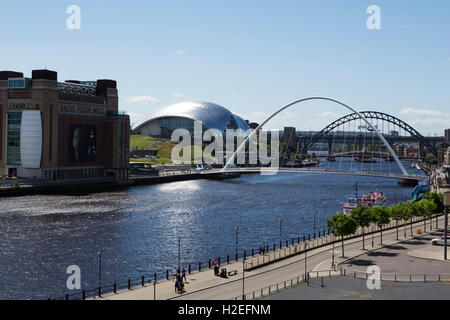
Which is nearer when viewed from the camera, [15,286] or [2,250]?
[15,286]

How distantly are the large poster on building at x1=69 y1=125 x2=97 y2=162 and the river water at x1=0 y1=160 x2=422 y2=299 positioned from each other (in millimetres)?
14582

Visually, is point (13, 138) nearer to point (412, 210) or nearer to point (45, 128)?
point (45, 128)

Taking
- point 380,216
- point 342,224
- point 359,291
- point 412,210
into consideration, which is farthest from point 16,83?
point 359,291

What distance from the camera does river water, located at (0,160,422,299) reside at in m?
52.1

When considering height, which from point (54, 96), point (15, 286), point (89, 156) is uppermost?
point (54, 96)

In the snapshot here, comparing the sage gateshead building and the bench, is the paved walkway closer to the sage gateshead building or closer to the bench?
the bench

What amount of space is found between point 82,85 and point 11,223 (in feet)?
233

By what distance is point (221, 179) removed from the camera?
558ft

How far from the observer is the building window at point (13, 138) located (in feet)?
406

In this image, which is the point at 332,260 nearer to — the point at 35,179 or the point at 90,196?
the point at 90,196

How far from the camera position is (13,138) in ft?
409

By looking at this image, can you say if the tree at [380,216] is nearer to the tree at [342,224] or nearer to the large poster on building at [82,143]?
the tree at [342,224]

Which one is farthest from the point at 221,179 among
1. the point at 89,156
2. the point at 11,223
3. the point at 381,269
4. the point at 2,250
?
the point at 381,269

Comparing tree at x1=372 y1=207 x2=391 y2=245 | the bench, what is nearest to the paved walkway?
the bench
